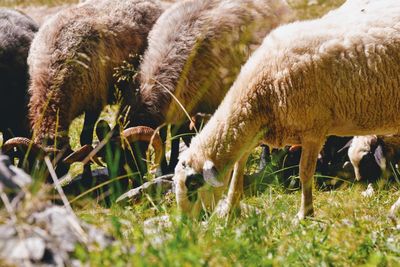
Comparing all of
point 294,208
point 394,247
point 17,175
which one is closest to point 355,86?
point 294,208

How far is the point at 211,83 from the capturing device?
8023 mm

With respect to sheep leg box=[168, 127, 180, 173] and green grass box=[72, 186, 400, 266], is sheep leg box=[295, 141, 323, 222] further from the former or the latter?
sheep leg box=[168, 127, 180, 173]

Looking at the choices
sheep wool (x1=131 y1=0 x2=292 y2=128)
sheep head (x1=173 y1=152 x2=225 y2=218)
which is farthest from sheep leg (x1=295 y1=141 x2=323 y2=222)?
Answer: sheep wool (x1=131 y1=0 x2=292 y2=128)

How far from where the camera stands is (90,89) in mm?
8562

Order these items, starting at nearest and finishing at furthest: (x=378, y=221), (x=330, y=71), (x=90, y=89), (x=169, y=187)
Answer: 1. (x=378, y=221)
2. (x=330, y=71)
3. (x=169, y=187)
4. (x=90, y=89)

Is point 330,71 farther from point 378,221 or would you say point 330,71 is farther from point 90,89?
point 90,89

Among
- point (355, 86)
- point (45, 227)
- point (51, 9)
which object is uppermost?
point (45, 227)

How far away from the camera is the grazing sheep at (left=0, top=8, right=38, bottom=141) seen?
8609 millimetres

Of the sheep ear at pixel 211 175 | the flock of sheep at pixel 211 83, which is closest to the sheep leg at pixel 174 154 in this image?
the flock of sheep at pixel 211 83

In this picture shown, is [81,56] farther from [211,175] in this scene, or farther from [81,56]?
[211,175]

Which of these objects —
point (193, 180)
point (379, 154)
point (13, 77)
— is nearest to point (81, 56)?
point (13, 77)

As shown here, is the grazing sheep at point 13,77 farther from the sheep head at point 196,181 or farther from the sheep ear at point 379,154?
the sheep ear at point 379,154

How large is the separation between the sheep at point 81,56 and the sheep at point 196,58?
0.75 metres

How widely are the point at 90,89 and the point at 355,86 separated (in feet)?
14.3
